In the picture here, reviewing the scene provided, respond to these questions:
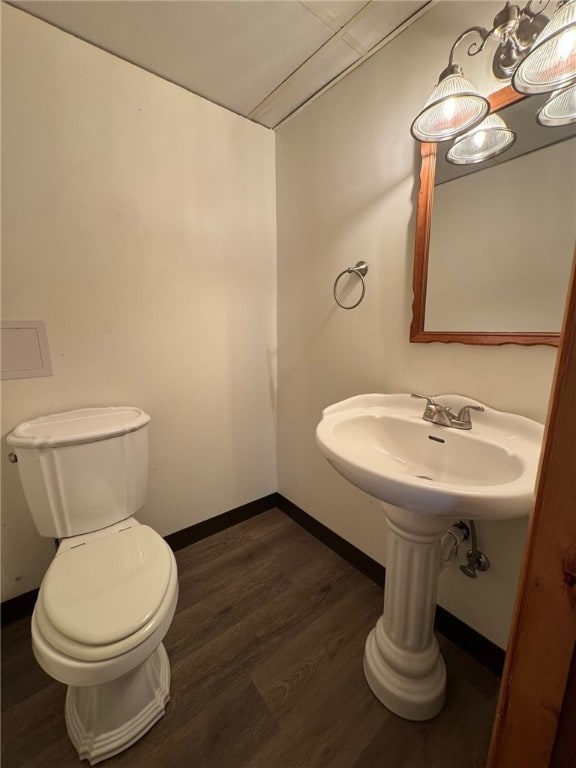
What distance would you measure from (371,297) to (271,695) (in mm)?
1421

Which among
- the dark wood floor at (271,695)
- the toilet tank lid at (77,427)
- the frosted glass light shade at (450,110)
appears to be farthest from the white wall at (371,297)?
the toilet tank lid at (77,427)

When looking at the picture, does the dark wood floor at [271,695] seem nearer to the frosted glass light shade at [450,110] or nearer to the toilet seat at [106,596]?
the toilet seat at [106,596]

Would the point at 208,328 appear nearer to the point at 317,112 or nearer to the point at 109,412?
the point at 109,412

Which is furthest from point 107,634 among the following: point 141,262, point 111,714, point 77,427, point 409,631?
point 141,262

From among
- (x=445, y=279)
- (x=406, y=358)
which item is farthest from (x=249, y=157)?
(x=406, y=358)

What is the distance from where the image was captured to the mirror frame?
2.66ft

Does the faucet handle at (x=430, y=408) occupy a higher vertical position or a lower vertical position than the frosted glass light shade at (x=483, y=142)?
lower

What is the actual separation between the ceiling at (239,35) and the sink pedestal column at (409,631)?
160 centimetres

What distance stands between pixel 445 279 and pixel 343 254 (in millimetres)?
461

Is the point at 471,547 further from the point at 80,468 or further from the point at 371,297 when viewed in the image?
the point at 80,468

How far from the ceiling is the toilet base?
6.66 ft

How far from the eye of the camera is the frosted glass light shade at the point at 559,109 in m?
0.71

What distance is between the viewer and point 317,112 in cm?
130

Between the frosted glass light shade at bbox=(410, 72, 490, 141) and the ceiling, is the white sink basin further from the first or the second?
the ceiling
